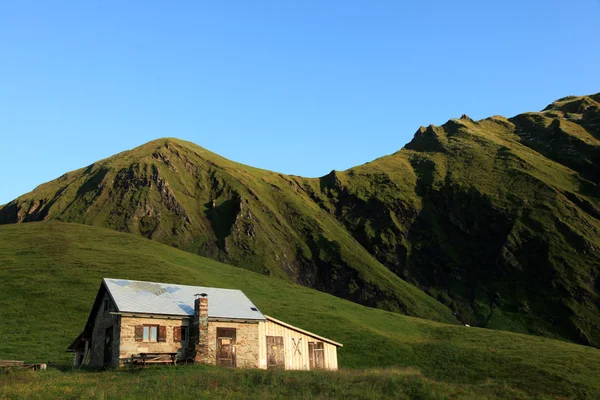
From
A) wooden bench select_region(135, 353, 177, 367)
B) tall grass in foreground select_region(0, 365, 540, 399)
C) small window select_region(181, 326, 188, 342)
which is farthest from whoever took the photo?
small window select_region(181, 326, 188, 342)

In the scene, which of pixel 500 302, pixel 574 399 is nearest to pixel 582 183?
pixel 500 302

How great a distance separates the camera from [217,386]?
29.5 m

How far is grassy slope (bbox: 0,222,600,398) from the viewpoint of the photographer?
49.7m

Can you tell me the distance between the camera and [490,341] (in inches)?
2726

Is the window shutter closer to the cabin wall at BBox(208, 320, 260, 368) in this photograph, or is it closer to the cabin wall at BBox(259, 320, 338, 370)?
the cabin wall at BBox(208, 320, 260, 368)

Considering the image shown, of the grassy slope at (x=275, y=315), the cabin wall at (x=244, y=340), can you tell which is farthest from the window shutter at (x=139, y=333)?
the cabin wall at (x=244, y=340)

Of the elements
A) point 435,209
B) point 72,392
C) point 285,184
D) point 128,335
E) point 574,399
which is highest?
point 285,184

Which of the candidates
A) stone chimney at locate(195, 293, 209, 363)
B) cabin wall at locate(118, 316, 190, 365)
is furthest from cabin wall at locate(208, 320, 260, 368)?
cabin wall at locate(118, 316, 190, 365)

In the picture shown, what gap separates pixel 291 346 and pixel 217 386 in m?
16.8

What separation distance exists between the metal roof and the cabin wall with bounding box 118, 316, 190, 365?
0.64 metres

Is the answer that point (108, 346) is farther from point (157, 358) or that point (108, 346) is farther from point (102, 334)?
point (157, 358)

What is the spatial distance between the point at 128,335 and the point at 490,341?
157ft

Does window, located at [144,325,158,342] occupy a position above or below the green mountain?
below

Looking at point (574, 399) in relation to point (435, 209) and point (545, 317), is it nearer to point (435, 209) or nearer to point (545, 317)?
point (545, 317)
